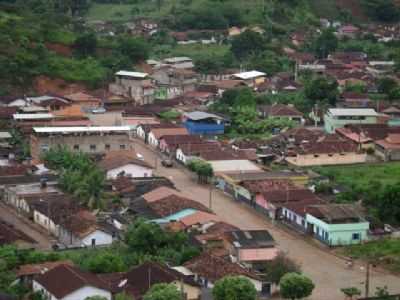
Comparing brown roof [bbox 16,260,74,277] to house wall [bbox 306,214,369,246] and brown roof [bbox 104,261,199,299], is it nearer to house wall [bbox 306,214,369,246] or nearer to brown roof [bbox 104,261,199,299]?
brown roof [bbox 104,261,199,299]

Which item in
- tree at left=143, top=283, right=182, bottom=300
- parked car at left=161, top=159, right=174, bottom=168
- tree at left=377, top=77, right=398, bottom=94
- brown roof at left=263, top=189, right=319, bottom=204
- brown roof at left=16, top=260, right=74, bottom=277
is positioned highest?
tree at left=143, top=283, right=182, bottom=300

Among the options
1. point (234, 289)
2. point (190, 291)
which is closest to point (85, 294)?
point (190, 291)

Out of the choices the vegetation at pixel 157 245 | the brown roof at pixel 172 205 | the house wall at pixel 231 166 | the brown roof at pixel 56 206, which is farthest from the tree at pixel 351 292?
the house wall at pixel 231 166

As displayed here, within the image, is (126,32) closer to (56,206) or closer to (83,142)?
(83,142)

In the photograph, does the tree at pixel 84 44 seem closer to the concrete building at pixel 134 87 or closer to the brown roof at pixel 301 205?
the concrete building at pixel 134 87

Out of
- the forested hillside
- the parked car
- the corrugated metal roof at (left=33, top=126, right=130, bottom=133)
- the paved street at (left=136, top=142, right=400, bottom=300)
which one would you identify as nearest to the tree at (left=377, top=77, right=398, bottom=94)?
the forested hillside

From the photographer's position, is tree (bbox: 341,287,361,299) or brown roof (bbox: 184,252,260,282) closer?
tree (bbox: 341,287,361,299)
